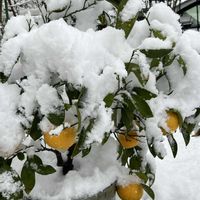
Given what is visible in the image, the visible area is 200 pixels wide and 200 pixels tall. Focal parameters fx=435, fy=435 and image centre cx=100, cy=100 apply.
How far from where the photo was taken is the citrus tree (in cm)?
77

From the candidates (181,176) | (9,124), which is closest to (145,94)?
(9,124)

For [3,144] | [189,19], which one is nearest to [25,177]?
[3,144]

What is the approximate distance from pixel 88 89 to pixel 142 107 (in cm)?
11

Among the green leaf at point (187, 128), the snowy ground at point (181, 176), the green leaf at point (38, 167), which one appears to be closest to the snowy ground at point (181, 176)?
the snowy ground at point (181, 176)

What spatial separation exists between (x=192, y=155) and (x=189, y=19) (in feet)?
7.04

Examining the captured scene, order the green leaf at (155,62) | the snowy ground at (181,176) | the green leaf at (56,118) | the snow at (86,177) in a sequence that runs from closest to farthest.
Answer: the green leaf at (56,118), the green leaf at (155,62), the snow at (86,177), the snowy ground at (181,176)

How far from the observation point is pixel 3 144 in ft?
2.53

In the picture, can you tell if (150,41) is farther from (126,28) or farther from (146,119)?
(146,119)

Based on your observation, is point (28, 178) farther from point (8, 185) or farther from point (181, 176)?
point (181, 176)

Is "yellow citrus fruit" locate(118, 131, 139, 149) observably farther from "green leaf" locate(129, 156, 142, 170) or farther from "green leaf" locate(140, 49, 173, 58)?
"green leaf" locate(140, 49, 173, 58)

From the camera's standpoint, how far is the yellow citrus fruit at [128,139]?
0.96 metres

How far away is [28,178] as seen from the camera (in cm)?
87

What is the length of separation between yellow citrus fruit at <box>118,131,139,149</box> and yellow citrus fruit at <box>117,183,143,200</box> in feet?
0.34

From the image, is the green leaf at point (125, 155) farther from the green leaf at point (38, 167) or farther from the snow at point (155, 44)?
the snow at point (155, 44)
